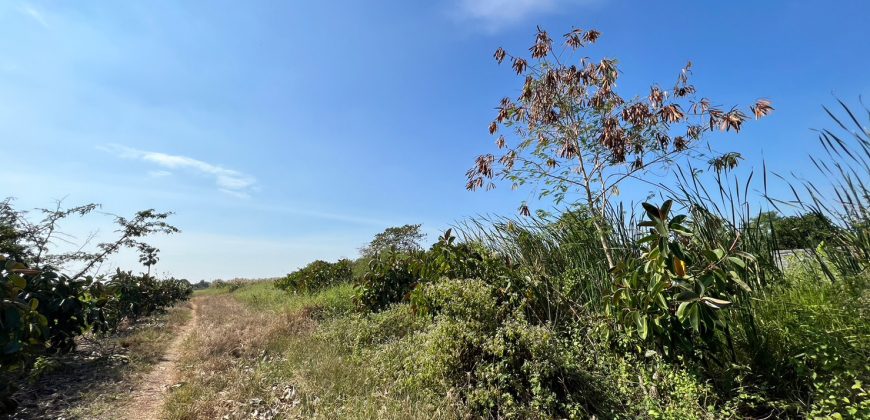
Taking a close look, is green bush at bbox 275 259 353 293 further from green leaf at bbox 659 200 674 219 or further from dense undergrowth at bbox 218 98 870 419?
green leaf at bbox 659 200 674 219

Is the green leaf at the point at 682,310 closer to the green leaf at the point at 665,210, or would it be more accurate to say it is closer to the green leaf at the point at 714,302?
the green leaf at the point at 714,302

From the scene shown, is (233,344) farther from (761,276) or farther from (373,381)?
(761,276)

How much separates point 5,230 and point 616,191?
13986 mm

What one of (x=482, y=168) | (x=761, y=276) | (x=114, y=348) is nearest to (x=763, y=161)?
(x=761, y=276)

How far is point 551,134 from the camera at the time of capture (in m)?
6.14

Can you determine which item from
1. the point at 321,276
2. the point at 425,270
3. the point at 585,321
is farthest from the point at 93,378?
the point at 321,276

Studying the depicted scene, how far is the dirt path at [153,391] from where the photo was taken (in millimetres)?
4363

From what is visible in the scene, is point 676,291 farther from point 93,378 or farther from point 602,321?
point 93,378

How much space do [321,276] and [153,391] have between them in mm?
10669

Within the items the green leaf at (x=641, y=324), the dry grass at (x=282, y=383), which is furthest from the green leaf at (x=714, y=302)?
the dry grass at (x=282, y=383)

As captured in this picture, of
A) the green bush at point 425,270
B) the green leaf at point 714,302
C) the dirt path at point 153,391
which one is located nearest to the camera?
the green leaf at point 714,302

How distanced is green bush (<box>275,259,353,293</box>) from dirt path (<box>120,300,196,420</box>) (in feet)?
26.8

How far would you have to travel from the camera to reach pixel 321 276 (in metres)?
15.7

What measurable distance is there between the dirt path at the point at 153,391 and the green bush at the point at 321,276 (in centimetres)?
816
